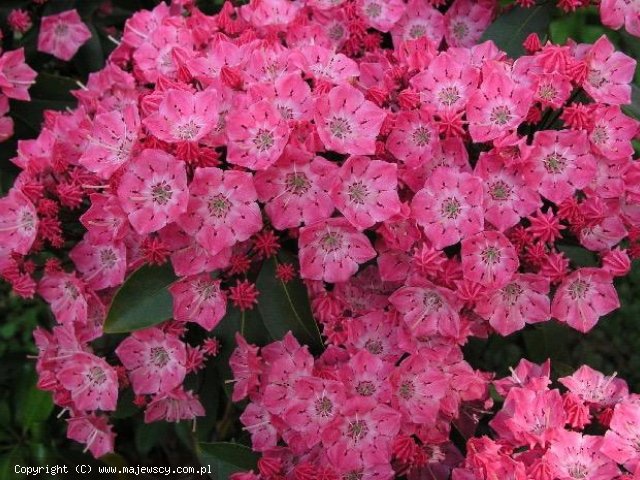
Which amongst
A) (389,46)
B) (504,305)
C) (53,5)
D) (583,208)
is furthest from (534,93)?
(53,5)

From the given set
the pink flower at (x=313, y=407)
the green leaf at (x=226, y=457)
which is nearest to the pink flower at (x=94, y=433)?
the green leaf at (x=226, y=457)

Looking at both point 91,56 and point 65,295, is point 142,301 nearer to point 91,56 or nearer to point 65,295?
point 65,295

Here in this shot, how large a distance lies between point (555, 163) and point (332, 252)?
1.66 feet

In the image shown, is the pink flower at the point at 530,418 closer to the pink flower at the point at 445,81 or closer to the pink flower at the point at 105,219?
the pink flower at the point at 445,81

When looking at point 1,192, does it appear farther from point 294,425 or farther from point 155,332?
point 294,425

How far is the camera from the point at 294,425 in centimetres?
157

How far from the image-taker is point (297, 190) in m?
1.50

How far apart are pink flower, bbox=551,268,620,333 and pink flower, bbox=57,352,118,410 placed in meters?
1.05

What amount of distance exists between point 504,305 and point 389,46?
861 millimetres

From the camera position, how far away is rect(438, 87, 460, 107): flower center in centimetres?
160

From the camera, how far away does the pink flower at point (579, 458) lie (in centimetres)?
141

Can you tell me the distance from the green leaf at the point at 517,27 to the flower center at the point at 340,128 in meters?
0.66

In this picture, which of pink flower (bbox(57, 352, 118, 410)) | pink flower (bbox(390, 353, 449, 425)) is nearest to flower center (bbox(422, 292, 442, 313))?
pink flower (bbox(390, 353, 449, 425))

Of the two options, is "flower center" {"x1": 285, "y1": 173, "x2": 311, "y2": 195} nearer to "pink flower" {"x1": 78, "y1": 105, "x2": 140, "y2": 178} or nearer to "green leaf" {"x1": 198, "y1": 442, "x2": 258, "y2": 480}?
"pink flower" {"x1": 78, "y1": 105, "x2": 140, "y2": 178}
